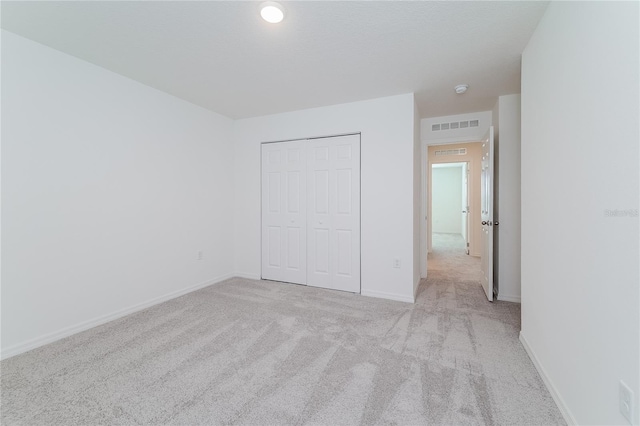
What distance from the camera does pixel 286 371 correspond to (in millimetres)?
1801

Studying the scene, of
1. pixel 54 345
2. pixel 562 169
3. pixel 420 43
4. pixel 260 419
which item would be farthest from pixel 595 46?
pixel 54 345

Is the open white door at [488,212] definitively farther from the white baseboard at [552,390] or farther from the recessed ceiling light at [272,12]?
the recessed ceiling light at [272,12]

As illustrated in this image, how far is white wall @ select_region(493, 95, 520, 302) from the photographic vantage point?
312 centimetres

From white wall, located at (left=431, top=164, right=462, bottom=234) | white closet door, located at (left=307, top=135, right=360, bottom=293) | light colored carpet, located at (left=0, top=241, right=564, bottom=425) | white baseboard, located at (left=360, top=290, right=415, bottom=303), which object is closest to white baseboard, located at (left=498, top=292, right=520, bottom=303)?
light colored carpet, located at (left=0, top=241, right=564, bottom=425)

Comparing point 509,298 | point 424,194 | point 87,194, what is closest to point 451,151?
point 424,194

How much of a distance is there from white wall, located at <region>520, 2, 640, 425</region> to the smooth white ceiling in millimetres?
468

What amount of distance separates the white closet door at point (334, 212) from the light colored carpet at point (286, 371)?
744 mm

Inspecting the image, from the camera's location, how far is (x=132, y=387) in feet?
5.43

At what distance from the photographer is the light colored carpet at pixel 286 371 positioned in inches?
56.8

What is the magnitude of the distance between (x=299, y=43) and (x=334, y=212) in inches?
80.2

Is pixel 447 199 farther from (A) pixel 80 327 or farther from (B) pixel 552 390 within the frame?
(A) pixel 80 327

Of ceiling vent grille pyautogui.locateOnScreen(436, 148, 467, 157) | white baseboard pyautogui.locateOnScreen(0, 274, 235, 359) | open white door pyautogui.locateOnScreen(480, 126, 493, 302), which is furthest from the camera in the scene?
ceiling vent grille pyautogui.locateOnScreen(436, 148, 467, 157)

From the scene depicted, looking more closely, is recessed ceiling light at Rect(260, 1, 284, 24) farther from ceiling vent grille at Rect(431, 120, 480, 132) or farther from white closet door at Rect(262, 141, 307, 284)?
ceiling vent grille at Rect(431, 120, 480, 132)

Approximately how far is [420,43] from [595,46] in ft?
3.88
